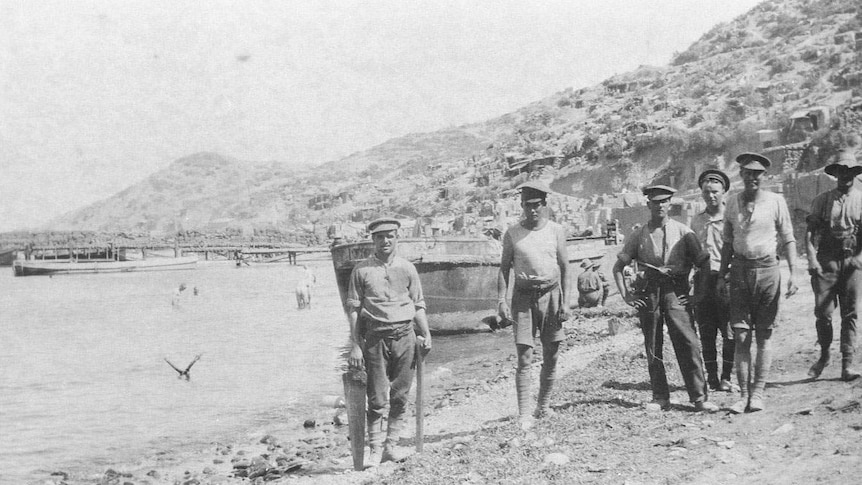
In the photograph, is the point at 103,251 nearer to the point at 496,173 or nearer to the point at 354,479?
the point at 496,173

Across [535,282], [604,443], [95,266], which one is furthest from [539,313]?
[95,266]

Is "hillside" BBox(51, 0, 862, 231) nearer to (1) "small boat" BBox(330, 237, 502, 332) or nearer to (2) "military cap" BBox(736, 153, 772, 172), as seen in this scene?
(1) "small boat" BBox(330, 237, 502, 332)

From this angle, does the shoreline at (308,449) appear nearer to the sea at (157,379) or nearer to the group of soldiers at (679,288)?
the sea at (157,379)

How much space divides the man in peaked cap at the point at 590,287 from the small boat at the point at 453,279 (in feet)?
6.52

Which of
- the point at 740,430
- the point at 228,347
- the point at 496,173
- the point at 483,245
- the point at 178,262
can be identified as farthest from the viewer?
the point at 178,262

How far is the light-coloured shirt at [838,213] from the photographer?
Result: 6715 mm

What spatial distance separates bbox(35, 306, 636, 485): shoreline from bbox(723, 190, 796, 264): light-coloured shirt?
9.31 ft

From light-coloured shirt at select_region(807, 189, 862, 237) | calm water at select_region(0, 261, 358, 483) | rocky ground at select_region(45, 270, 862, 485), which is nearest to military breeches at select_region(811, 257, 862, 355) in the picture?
light-coloured shirt at select_region(807, 189, 862, 237)

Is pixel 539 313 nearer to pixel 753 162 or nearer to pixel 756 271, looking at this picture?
pixel 756 271

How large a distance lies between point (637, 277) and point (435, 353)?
10.3 m

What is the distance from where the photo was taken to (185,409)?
13.1 metres

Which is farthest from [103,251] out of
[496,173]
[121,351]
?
[121,351]

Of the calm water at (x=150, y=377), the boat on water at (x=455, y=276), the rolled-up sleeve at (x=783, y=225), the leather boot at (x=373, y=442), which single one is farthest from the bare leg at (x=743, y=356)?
the boat on water at (x=455, y=276)

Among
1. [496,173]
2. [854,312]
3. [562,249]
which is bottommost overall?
[854,312]
